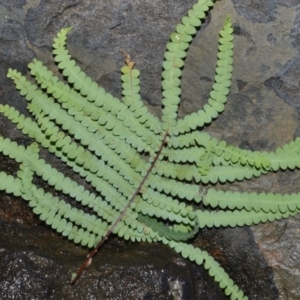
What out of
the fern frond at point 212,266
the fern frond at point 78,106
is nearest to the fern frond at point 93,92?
the fern frond at point 78,106

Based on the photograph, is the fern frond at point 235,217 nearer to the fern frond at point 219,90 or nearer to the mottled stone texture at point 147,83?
the mottled stone texture at point 147,83

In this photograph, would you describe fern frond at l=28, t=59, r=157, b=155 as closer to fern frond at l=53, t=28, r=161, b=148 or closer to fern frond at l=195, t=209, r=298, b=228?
fern frond at l=53, t=28, r=161, b=148

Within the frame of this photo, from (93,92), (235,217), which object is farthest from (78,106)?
(235,217)

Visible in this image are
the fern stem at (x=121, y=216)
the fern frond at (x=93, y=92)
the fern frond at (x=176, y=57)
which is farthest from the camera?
the fern stem at (x=121, y=216)

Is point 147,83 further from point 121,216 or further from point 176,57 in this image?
point 121,216

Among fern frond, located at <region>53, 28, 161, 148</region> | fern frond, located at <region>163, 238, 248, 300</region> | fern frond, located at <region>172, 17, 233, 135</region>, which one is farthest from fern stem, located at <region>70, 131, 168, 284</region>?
fern frond, located at <region>163, 238, 248, 300</region>

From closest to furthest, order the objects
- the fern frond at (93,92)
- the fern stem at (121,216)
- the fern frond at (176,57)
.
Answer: the fern frond at (176,57), the fern frond at (93,92), the fern stem at (121,216)

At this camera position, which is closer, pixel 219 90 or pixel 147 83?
pixel 219 90

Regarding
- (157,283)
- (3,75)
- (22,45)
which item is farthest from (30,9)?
(157,283)
